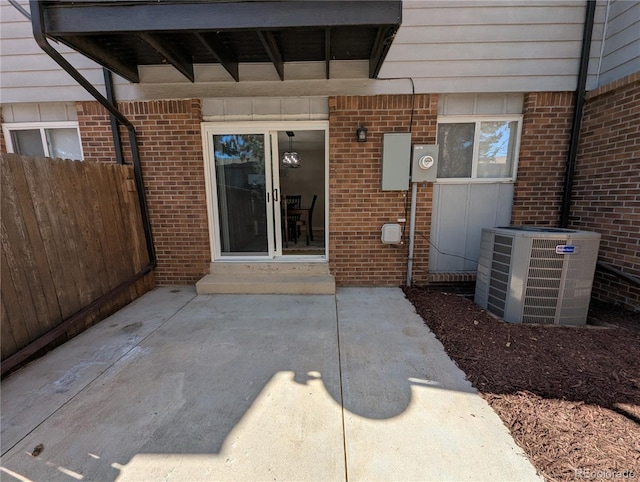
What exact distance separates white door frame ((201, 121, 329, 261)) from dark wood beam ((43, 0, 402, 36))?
137 cm

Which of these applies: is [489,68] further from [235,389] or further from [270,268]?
[235,389]

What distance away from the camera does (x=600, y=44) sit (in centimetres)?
326

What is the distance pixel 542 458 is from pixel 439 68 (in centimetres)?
386

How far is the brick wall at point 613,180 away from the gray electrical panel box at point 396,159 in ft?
7.24

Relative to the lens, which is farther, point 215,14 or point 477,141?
point 477,141

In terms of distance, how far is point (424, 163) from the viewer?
346 centimetres

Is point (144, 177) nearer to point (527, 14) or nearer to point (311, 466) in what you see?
point (311, 466)

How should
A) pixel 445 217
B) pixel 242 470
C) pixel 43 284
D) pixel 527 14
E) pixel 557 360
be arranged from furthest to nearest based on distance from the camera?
pixel 445 217 < pixel 527 14 < pixel 43 284 < pixel 557 360 < pixel 242 470

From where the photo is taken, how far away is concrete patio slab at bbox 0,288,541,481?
1370 mm

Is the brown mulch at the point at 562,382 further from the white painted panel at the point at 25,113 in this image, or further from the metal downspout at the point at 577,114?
the white painted panel at the point at 25,113

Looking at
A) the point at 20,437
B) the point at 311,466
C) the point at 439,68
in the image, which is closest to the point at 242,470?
the point at 311,466

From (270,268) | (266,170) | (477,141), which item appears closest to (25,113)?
(266,170)

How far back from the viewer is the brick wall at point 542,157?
3428 mm

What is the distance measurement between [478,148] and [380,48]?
186 centimetres
